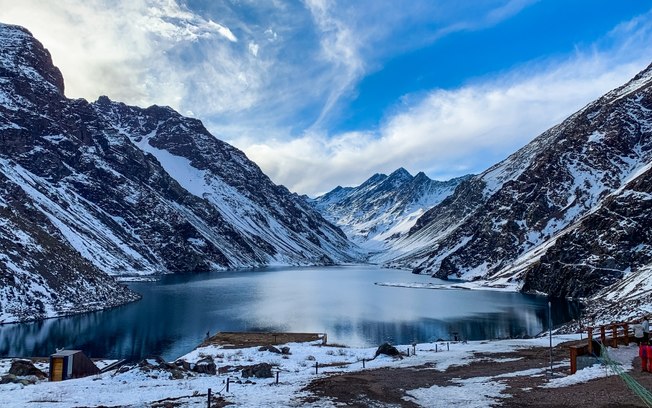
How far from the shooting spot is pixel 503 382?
1125 inches

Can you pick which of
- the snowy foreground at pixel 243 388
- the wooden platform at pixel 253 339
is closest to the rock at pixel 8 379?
the snowy foreground at pixel 243 388

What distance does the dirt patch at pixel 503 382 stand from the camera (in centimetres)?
2259

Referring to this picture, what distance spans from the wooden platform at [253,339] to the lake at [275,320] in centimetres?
370

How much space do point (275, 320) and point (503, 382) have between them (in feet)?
205

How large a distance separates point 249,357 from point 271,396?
23397 mm

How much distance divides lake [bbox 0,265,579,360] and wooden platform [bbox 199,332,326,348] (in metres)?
3.70

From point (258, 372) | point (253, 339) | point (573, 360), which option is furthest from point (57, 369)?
point (573, 360)

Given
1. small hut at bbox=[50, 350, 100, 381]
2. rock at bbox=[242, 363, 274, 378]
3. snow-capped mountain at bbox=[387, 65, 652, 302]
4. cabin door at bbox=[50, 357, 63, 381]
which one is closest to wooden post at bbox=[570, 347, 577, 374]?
rock at bbox=[242, 363, 274, 378]

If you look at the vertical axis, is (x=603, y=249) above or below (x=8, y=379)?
above

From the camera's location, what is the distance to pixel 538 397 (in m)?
23.9

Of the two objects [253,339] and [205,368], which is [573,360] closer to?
[205,368]

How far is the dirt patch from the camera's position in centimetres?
2259

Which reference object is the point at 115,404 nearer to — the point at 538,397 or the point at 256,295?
the point at 538,397

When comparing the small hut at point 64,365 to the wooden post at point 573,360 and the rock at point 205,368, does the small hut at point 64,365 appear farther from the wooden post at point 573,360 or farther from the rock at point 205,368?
the wooden post at point 573,360
